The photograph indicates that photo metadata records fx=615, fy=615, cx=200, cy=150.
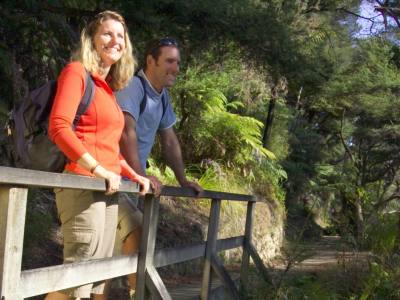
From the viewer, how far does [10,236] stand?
2436 mm

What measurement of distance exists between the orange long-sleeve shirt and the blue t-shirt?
509mm

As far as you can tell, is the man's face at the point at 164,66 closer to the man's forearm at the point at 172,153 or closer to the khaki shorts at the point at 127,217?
the man's forearm at the point at 172,153

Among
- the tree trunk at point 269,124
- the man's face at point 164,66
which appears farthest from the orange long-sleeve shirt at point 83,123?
the tree trunk at point 269,124

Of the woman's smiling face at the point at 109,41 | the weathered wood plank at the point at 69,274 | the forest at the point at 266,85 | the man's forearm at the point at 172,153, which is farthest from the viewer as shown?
the forest at the point at 266,85

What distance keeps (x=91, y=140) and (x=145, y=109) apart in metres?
0.95

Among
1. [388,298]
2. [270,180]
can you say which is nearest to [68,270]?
[388,298]

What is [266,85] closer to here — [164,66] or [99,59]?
[164,66]

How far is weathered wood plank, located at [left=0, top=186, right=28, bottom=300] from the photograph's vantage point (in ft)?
7.91

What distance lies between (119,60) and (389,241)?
4.99 metres

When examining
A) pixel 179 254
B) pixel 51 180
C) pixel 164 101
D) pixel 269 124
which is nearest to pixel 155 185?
pixel 164 101

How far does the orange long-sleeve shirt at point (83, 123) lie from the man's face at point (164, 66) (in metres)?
0.80

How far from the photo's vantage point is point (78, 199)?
10.1 ft

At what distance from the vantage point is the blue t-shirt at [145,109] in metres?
3.77

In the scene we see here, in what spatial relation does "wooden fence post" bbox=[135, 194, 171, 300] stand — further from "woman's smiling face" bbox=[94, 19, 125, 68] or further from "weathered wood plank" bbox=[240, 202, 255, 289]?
"weathered wood plank" bbox=[240, 202, 255, 289]
